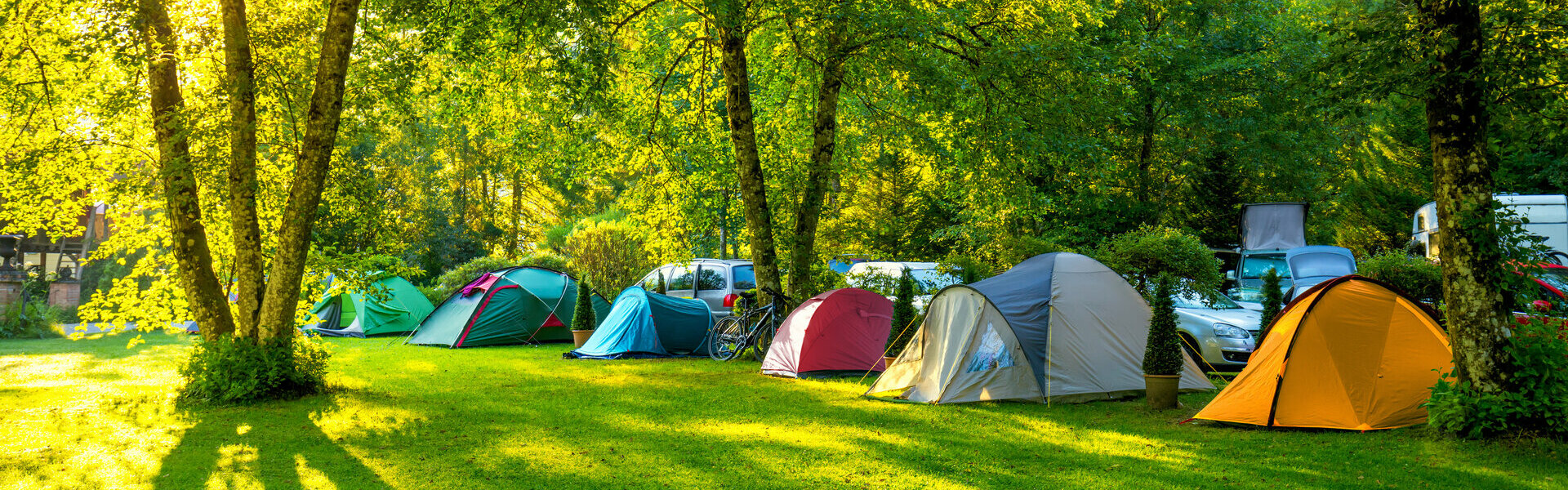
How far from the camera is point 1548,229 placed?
55.5ft

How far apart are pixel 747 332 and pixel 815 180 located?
7.59 feet

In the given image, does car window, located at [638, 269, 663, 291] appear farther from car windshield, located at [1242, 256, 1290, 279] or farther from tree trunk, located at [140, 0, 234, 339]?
car windshield, located at [1242, 256, 1290, 279]

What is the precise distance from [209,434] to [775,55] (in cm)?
862

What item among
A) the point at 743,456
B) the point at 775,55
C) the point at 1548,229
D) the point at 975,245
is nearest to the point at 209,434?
the point at 743,456

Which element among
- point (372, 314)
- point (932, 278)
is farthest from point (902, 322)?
point (372, 314)

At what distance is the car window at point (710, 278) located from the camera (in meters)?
16.8

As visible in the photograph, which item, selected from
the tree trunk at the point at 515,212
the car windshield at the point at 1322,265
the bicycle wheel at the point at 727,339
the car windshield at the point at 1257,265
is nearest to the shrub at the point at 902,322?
the bicycle wheel at the point at 727,339

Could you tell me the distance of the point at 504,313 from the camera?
16.4 metres

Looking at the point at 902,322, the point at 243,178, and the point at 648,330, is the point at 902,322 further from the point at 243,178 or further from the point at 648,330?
the point at 243,178

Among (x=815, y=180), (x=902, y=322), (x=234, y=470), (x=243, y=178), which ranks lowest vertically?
(x=234, y=470)

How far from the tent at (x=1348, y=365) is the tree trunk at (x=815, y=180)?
22.1ft

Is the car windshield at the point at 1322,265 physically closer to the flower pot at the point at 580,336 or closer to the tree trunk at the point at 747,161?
the tree trunk at the point at 747,161

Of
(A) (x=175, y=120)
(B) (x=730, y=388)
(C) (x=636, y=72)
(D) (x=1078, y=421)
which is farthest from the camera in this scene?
(C) (x=636, y=72)

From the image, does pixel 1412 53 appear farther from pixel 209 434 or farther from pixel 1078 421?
pixel 209 434
